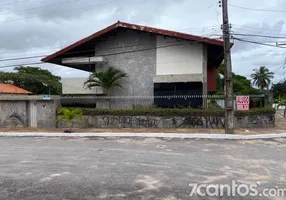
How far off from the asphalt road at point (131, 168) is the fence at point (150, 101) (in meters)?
6.11

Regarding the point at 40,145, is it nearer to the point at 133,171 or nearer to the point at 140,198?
the point at 133,171

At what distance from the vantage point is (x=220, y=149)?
10773 millimetres

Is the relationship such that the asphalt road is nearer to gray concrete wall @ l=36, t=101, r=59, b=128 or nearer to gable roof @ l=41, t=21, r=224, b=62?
gray concrete wall @ l=36, t=101, r=59, b=128

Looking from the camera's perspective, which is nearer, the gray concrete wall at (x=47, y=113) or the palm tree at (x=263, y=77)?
the gray concrete wall at (x=47, y=113)

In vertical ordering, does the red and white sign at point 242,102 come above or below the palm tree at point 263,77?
below

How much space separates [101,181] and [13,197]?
1.81 m

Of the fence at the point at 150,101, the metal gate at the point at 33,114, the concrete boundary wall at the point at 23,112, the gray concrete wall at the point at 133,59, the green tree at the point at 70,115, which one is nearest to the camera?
the green tree at the point at 70,115

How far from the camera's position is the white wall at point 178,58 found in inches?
747

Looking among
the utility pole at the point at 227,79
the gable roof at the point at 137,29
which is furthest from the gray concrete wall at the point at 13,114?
the utility pole at the point at 227,79

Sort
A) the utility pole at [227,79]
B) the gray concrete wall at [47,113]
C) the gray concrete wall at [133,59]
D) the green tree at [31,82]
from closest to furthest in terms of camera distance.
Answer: the utility pole at [227,79], the gray concrete wall at [47,113], the gray concrete wall at [133,59], the green tree at [31,82]

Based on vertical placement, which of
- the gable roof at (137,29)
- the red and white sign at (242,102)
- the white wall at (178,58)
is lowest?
the red and white sign at (242,102)

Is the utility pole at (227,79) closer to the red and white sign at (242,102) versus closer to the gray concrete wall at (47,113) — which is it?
the red and white sign at (242,102)

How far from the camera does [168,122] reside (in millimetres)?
16703

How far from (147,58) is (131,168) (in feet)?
44.3
